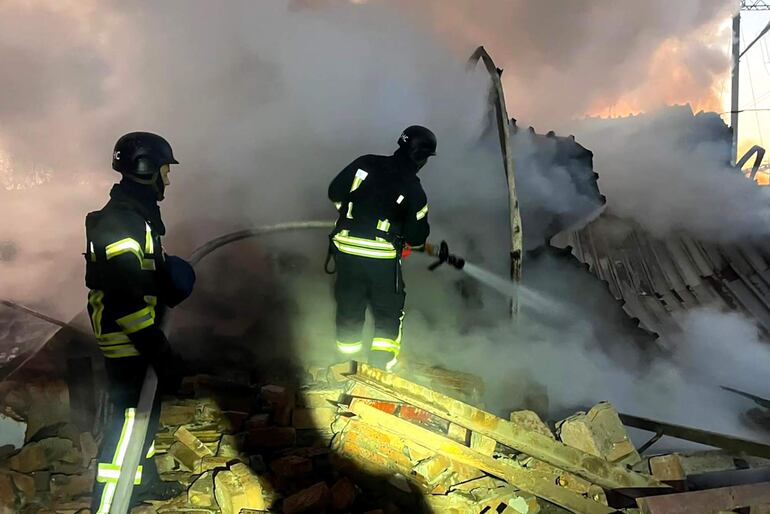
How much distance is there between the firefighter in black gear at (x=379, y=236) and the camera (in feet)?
11.5

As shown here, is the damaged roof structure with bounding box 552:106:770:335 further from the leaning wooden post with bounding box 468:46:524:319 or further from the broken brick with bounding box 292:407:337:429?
the broken brick with bounding box 292:407:337:429

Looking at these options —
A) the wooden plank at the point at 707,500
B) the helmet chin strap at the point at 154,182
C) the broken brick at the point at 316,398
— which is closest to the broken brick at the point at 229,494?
the broken brick at the point at 316,398

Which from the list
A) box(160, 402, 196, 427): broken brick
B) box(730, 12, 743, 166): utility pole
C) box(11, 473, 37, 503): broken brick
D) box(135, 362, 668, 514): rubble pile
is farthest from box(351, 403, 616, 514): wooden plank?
box(730, 12, 743, 166): utility pole

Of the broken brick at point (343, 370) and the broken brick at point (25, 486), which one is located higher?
the broken brick at point (343, 370)

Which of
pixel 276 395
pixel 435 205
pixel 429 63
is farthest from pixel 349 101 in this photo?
pixel 276 395

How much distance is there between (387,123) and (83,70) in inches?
126

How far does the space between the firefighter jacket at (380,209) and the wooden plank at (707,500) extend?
6.81 ft

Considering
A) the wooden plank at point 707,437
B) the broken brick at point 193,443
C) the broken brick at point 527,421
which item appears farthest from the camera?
the broken brick at point 527,421

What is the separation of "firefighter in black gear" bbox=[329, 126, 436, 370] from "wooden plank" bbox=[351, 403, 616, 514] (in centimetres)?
82

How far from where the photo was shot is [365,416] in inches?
111

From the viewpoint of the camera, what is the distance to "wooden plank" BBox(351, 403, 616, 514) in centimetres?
252

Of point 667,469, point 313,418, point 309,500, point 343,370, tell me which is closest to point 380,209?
point 343,370

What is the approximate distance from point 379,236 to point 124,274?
168 cm

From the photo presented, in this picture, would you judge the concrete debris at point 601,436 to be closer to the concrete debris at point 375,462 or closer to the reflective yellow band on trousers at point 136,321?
the concrete debris at point 375,462
